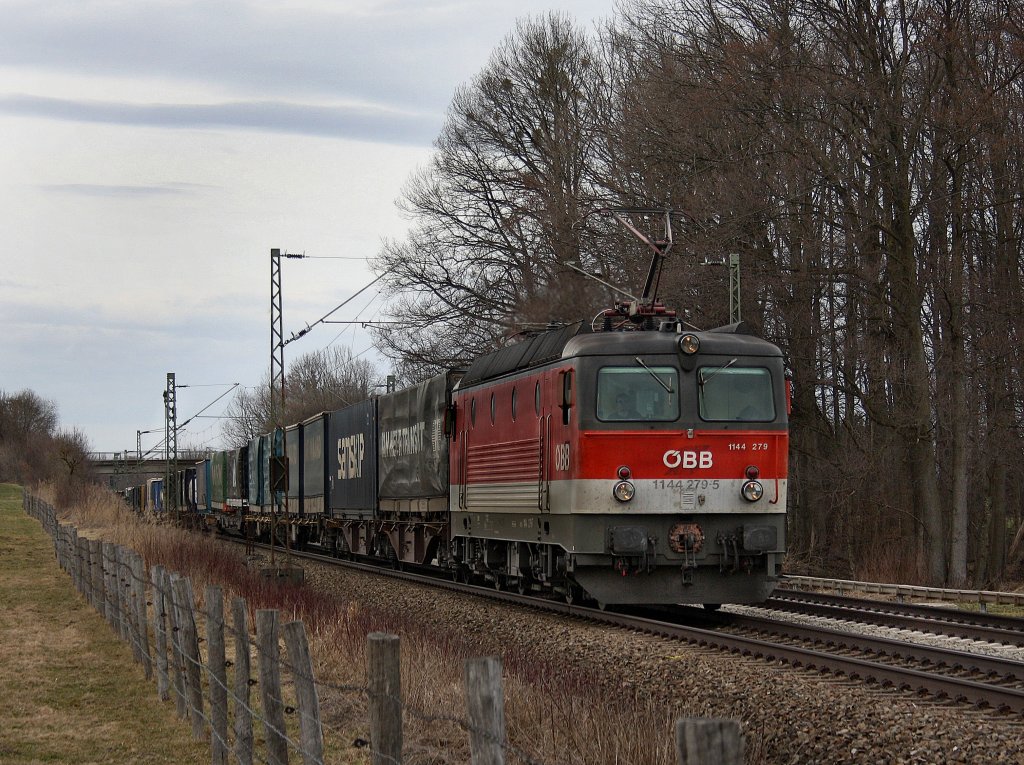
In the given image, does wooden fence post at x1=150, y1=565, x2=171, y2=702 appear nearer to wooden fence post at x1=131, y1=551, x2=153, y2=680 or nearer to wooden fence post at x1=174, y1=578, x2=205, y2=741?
wooden fence post at x1=131, y1=551, x2=153, y2=680

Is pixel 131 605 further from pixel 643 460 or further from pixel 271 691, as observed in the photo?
pixel 271 691

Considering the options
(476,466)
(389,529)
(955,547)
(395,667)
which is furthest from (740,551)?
(389,529)

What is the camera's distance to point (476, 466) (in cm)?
1758

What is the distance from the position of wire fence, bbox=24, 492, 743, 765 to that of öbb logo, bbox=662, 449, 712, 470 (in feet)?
15.0

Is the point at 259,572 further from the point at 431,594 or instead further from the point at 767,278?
the point at 767,278

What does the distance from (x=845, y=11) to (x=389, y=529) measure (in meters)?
13.0

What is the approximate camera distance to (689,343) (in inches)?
551

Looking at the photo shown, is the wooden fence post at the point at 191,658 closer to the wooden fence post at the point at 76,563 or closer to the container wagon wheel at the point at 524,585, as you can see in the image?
the container wagon wheel at the point at 524,585

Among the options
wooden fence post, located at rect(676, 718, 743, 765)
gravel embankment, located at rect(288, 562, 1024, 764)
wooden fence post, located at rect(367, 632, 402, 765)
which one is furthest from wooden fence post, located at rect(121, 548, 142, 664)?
wooden fence post, located at rect(676, 718, 743, 765)

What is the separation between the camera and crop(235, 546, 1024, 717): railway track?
9.19m

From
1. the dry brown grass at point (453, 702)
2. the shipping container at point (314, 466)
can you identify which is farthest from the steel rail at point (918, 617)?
the shipping container at point (314, 466)

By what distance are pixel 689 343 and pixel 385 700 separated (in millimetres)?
9011

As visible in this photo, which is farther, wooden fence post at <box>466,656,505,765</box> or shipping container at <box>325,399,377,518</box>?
shipping container at <box>325,399,377,518</box>

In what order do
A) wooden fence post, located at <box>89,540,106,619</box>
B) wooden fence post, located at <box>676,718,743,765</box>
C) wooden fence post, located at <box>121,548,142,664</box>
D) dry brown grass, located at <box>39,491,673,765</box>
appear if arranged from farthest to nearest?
wooden fence post, located at <box>89,540,106,619</box>
wooden fence post, located at <box>121,548,142,664</box>
dry brown grass, located at <box>39,491,673,765</box>
wooden fence post, located at <box>676,718,743,765</box>
